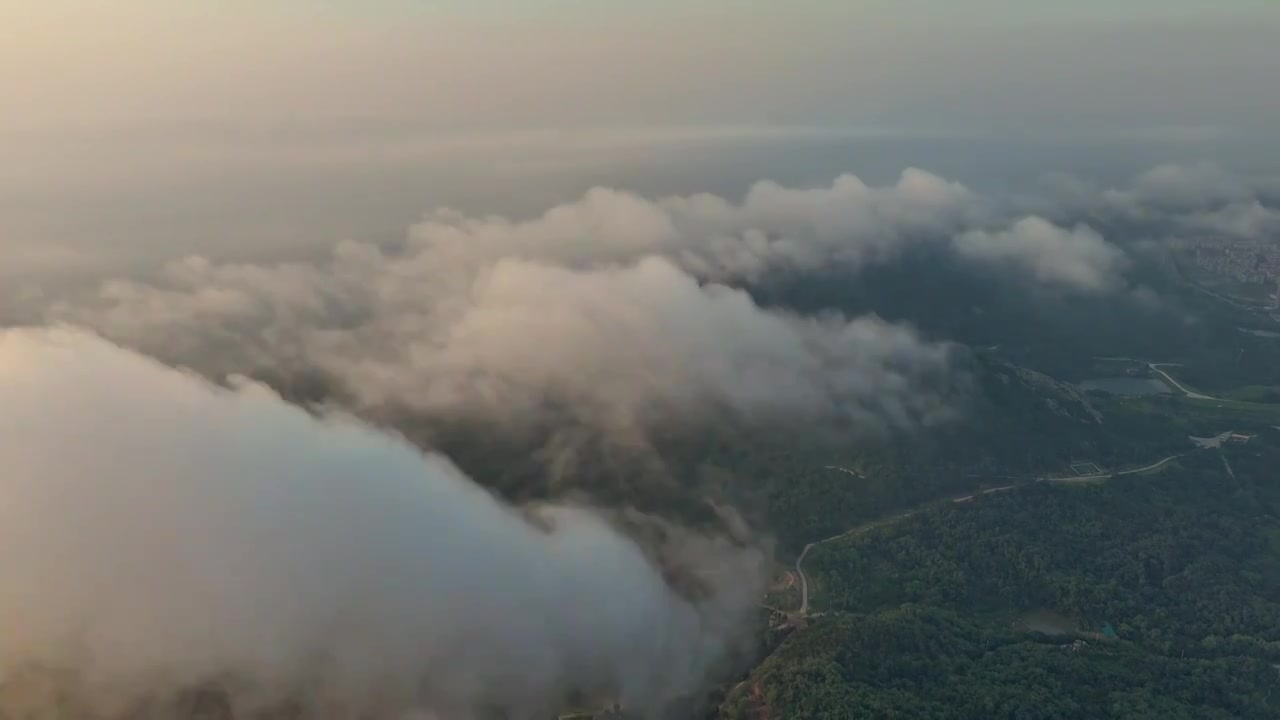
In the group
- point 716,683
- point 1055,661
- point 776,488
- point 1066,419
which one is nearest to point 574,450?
point 776,488

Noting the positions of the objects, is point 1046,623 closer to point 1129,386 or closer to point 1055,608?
point 1055,608

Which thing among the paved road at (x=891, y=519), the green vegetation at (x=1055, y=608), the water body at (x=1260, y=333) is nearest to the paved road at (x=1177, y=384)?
the green vegetation at (x=1055, y=608)

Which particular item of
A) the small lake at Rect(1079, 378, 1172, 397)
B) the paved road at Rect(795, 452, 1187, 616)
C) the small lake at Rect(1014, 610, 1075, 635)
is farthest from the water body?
the small lake at Rect(1014, 610, 1075, 635)

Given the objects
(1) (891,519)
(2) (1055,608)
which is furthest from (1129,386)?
(2) (1055,608)

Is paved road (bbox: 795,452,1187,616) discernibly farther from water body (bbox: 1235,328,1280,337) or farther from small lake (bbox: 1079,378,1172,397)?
water body (bbox: 1235,328,1280,337)

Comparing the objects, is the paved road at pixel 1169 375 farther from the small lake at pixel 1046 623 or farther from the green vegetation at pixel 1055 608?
the small lake at pixel 1046 623
